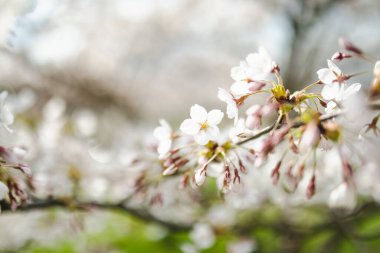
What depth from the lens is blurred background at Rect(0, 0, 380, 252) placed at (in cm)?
472

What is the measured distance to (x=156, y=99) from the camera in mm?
15172

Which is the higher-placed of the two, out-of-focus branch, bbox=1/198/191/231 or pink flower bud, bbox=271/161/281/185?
pink flower bud, bbox=271/161/281/185

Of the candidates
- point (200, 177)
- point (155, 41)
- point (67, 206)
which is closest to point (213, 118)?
point (200, 177)

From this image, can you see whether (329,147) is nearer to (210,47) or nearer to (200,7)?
(200,7)

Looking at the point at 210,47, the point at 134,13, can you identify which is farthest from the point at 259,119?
the point at 210,47

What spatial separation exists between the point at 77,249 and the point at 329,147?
361 cm

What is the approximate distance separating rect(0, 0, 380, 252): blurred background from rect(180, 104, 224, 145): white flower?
1.01 meters

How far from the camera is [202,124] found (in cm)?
95

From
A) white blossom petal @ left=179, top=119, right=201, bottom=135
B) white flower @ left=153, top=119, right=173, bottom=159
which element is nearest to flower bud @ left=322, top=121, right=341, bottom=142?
white blossom petal @ left=179, top=119, right=201, bottom=135

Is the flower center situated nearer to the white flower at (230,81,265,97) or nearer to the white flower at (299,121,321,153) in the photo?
the white flower at (230,81,265,97)

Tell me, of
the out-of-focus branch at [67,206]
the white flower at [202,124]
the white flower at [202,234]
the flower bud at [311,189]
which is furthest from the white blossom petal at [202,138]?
the white flower at [202,234]

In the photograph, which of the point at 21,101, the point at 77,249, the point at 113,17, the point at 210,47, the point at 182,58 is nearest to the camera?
the point at 21,101

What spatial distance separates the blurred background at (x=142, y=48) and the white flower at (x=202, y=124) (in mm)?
1007

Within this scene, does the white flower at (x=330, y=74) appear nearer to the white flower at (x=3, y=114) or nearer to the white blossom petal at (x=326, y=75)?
the white blossom petal at (x=326, y=75)
